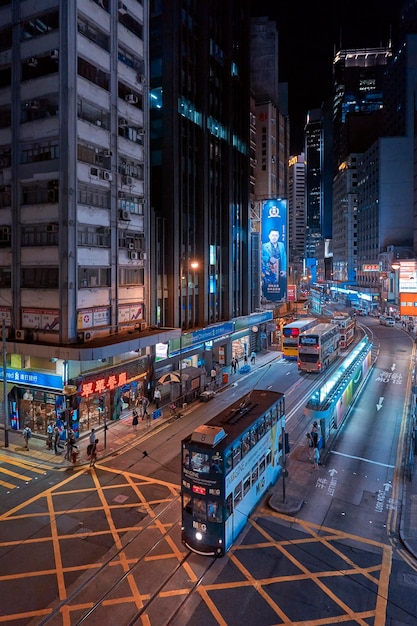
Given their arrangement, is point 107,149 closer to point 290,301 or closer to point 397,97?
point 290,301

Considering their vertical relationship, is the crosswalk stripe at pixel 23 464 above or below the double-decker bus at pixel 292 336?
below

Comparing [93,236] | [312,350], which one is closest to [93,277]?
[93,236]

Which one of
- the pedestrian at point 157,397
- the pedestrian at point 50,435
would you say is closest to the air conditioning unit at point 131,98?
the pedestrian at point 157,397

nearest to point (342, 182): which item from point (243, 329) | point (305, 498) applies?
point (243, 329)

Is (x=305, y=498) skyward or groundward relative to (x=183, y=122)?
groundward

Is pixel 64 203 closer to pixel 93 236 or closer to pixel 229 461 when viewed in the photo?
pixel 93 236

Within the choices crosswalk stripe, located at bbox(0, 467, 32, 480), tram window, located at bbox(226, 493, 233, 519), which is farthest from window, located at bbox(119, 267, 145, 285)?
tram window, located at bbox(226, 493, 233, 519)

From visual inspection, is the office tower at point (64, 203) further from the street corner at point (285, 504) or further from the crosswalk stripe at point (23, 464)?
the street corner at point (285, 504)
